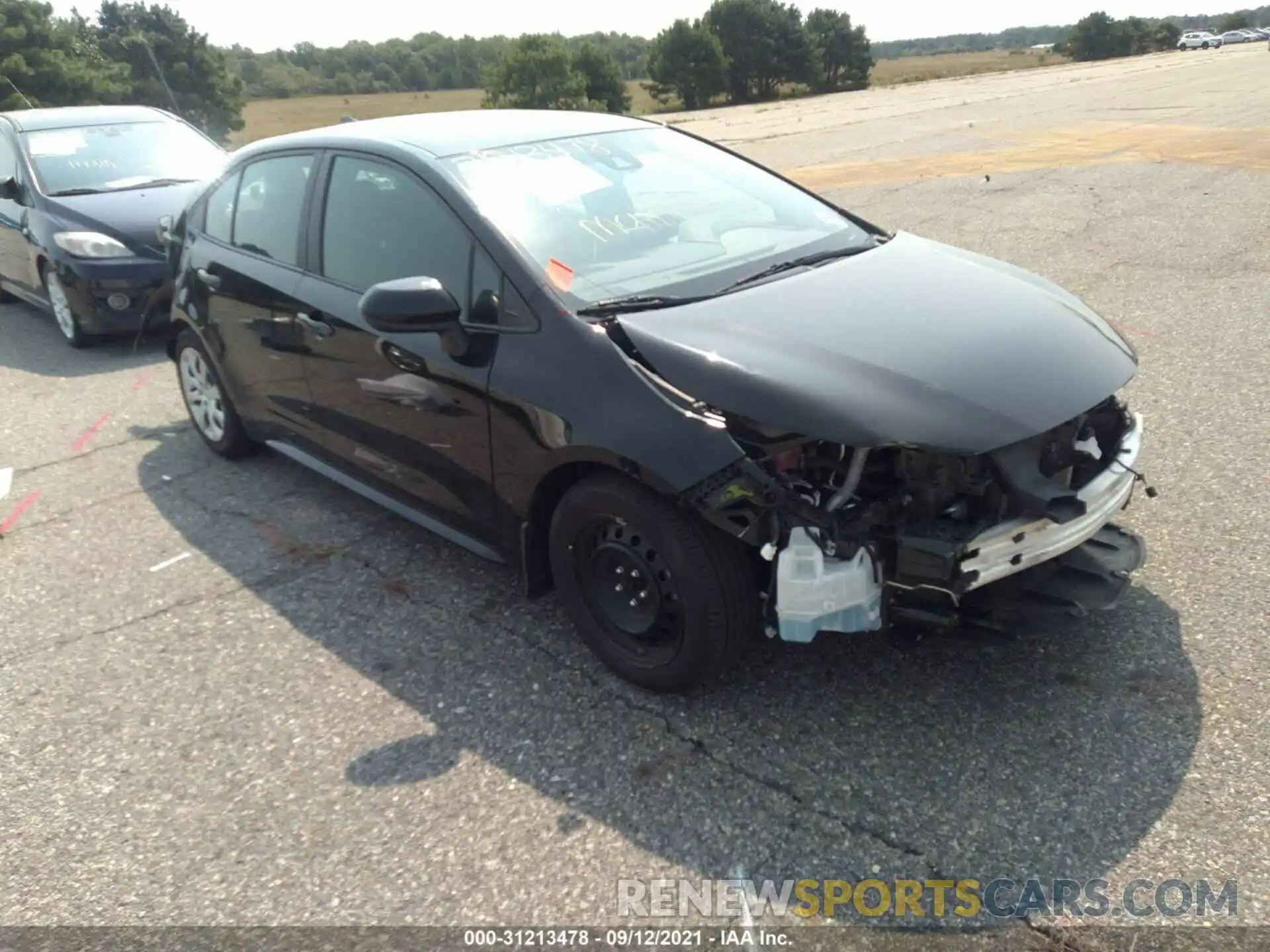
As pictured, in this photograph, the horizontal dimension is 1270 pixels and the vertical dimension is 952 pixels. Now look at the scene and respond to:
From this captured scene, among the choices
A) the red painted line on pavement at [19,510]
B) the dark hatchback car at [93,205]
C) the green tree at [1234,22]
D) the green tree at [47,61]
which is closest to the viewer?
the red painted line on pavement at [19,510]

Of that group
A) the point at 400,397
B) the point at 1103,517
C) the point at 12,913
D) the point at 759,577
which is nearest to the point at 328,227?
the point at 400,397

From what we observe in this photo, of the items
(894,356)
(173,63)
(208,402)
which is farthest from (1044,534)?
(173,63)

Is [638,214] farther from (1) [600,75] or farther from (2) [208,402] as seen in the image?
(1) [600,75]

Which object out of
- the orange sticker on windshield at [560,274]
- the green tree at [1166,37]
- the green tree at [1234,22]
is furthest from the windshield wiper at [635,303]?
the green tree at [1234,22]

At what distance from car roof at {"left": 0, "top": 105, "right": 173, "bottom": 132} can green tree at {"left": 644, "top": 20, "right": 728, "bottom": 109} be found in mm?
65669

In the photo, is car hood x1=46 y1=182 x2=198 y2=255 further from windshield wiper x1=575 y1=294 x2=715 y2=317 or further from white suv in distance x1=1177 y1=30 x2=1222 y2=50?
white suv in distance x1=1177 y1=30 x2=1222 y2=50

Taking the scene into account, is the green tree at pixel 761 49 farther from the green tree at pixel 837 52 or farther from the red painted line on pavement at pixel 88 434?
the red painted line on pavement at pixel 88 434

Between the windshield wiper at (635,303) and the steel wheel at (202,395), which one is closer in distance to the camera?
the windshield wiper at (635,303)

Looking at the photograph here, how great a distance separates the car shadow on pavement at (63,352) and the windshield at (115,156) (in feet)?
3.96

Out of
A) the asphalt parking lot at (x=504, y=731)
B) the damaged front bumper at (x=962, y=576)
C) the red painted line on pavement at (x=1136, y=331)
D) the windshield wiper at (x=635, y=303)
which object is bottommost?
the asphalt parking lot at (x=504, y=731)

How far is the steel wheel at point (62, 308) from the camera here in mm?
7637

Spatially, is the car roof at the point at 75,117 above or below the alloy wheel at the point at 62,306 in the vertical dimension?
above

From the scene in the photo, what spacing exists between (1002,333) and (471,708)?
203 cm

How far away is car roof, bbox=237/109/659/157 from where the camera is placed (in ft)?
12.7
